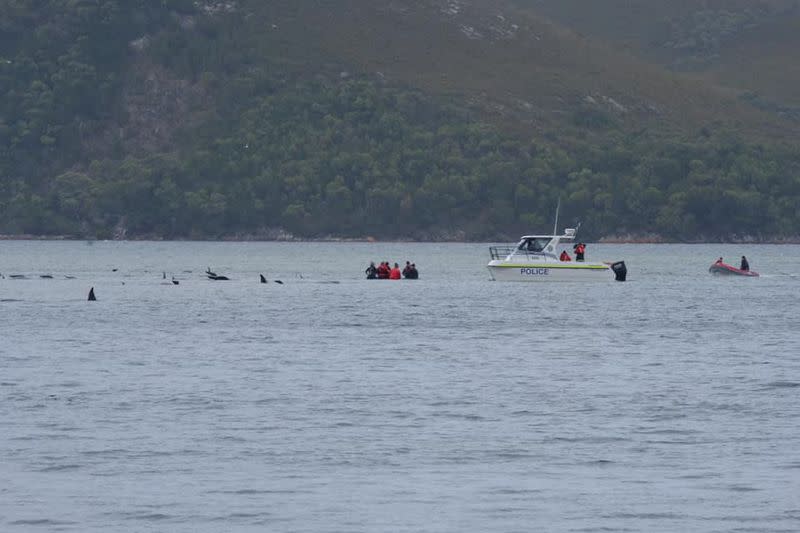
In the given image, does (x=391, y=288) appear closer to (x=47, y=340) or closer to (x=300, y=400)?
(x=47, y=340)

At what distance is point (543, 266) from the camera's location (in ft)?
370

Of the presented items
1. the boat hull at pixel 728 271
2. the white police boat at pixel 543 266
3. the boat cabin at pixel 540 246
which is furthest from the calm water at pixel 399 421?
the boat hull at pixel 728 271

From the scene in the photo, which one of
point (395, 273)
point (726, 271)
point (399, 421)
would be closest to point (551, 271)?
point (395, 273)

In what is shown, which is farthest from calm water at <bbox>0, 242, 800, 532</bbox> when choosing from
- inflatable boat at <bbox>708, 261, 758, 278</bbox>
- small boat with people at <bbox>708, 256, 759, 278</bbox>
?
inflatable boat at <bbox>708, 261, 758, 278</bbox>

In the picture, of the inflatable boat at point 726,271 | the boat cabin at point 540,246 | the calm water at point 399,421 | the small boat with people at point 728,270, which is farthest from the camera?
the inflatable boat at point 726,271

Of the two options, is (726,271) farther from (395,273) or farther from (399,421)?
(399,421)

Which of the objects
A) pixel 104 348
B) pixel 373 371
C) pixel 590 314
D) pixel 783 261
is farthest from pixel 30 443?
pixel 783 261

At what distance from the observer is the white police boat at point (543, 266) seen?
113000 mm

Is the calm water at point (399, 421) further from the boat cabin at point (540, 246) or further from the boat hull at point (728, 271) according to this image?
the boat hull at point (728, 271)

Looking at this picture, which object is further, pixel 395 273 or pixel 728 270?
pixel 728 270

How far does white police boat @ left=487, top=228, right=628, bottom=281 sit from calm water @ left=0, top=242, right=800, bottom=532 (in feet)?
76.3

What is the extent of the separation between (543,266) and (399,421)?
70.0m

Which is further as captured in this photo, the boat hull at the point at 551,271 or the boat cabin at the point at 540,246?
the boat hull at the point at 551,271

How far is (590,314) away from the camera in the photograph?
89.2 m
